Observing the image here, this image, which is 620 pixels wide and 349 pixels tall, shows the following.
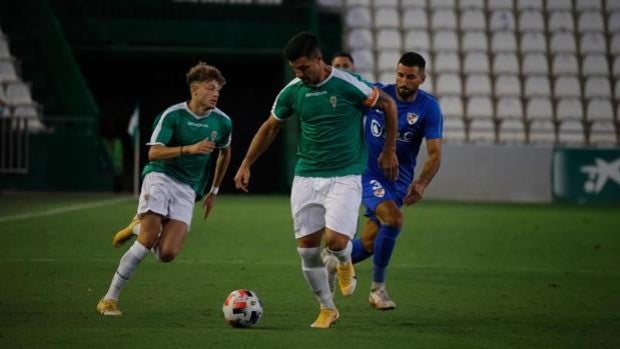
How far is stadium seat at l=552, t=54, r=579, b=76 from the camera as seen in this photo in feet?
105

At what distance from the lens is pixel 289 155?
29.4 m

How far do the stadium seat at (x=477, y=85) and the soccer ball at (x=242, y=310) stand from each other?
76.7 feet

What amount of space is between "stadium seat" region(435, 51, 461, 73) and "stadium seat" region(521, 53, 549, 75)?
1786 mm

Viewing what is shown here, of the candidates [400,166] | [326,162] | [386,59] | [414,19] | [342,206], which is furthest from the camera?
[414,19]

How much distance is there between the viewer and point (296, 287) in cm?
1112

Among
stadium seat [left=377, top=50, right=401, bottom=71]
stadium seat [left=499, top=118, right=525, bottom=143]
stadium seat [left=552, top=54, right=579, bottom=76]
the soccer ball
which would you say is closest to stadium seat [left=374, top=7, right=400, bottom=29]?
stadium seat [left=377, top=50, right=401, bottom=71]

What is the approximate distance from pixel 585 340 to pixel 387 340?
1.27m

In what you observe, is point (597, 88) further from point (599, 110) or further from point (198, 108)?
point (198, 108)

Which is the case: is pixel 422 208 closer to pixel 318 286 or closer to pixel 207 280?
pixel 207 280

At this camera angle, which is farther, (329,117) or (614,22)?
(614,22)

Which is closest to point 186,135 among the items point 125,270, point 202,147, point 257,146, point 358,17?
point 202,147

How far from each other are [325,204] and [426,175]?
55.6 inches

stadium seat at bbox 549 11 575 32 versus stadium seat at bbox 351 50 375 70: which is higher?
stadium seat at bbox 549 11 575 32

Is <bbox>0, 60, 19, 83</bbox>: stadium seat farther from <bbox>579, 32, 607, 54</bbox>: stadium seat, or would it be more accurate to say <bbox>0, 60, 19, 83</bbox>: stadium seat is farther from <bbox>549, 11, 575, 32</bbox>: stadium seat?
<bbox>579, 32, 607, 54</bbox>: stadium seat
